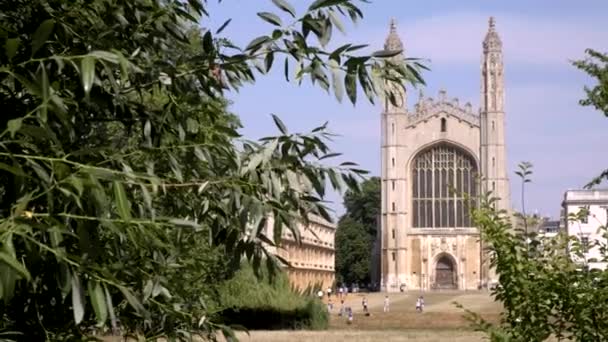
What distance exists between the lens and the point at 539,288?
4.45m

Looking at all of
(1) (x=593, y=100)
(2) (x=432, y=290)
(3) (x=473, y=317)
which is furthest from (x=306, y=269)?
(3) (x=473, y=317)

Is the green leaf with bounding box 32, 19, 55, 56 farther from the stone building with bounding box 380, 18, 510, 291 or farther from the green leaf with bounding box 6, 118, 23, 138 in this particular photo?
the stone building with bounding box 380, 18, 510, 291

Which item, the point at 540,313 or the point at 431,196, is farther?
the point at 431,196

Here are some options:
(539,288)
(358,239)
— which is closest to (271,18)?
(539,288)

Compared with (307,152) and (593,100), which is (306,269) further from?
(307,152)

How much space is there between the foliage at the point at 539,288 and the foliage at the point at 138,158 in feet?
5.11

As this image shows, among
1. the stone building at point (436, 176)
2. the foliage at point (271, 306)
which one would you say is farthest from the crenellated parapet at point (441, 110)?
the foliage at point (271, 306)

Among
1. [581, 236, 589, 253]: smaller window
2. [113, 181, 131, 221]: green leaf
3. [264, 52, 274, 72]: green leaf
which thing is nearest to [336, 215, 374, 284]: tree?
[581, 236, 589, 253]: smaller window

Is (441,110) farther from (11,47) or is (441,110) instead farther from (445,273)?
(11,47)

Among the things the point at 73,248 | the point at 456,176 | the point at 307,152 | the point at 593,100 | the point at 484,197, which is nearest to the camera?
the point at 73,248

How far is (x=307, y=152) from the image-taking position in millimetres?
3014

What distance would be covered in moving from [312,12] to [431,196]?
60.6m

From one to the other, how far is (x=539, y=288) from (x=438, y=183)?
5844 centimetres

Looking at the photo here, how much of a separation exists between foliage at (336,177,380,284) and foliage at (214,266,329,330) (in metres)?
47.5
